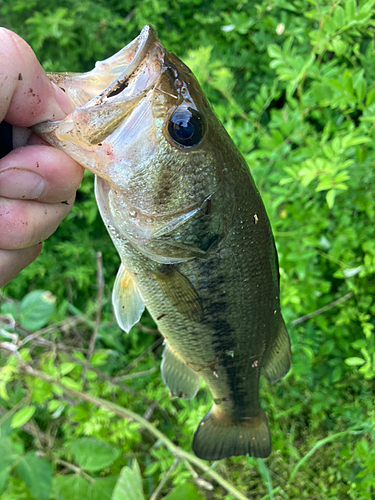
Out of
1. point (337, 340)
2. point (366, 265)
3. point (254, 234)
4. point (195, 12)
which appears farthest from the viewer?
point (195, 12)

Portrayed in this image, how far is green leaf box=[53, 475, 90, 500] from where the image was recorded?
1.52 meters

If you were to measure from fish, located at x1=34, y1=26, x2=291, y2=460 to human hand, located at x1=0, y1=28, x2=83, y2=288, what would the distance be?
4 cm

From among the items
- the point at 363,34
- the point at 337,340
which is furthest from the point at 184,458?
the point at 363,34

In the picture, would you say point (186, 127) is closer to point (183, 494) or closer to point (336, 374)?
point (183, 494)

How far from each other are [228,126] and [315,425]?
72.9 inches

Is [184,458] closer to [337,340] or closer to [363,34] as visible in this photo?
[337,340]

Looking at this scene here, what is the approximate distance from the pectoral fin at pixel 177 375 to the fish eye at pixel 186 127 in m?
0.90

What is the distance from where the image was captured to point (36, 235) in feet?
3.03

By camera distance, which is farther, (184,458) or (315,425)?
(315,425)

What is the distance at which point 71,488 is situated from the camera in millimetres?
1537

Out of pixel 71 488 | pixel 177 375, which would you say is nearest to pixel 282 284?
pixel 177 375

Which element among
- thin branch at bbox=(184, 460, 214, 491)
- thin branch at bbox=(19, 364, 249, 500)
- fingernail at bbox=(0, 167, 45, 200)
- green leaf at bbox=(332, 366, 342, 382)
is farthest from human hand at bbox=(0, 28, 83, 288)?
green leaf at bbox=(332, 366, 342, 382)

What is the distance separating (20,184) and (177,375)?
102 centimetres

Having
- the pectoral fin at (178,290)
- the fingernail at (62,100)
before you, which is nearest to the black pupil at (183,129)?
the fingernail at (62,100)
